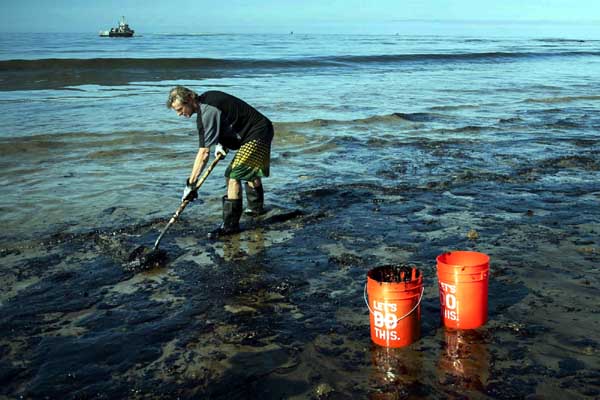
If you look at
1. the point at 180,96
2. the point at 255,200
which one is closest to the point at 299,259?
Result: the point at 255,200

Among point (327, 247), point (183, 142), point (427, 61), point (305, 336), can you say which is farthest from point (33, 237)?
point (427, 61)

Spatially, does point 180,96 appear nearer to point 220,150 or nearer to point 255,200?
point 220,150

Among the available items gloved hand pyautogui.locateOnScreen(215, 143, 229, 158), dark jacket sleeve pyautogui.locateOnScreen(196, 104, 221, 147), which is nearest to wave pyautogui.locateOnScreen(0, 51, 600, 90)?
gloved hand pyautogui.locateOnScreen(215, 143, 229, 158)

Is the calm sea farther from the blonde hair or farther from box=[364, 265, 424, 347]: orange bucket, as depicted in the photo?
box=[364, 265, 424, 347]: orange bucket

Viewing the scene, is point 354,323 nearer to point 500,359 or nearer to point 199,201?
point 500,359

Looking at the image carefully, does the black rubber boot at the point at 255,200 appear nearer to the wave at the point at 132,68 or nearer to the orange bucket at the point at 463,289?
the orange bucket at the point at 463,289

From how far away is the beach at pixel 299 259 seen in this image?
13.5ft

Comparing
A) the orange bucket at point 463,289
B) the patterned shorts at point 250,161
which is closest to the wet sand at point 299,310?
the orange bucket at point 463,289

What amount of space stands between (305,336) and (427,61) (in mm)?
39836

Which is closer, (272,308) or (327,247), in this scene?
(272,308)

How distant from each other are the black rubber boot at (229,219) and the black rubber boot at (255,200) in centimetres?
53

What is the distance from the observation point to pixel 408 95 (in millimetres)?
22188

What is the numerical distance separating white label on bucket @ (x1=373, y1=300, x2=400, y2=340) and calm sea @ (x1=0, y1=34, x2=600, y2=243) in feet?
13.7

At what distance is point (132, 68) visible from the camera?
3262 cm
